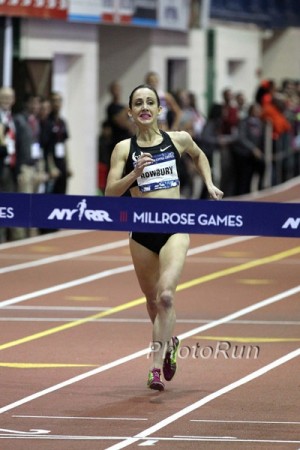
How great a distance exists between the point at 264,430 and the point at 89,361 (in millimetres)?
3237

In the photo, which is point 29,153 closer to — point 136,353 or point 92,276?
point 92,276

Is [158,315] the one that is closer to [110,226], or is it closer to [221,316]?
[110,226]

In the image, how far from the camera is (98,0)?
30547mm

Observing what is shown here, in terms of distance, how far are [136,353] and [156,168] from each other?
87.9 inches

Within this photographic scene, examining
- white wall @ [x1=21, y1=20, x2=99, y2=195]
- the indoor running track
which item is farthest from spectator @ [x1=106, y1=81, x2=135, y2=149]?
the indoor running track

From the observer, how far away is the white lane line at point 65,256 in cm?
1987

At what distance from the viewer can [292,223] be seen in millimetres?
10977

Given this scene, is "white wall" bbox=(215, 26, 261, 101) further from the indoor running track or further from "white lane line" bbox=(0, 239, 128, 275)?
the indoor running track

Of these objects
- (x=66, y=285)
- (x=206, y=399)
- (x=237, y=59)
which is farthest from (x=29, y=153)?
(x=237, y=59)

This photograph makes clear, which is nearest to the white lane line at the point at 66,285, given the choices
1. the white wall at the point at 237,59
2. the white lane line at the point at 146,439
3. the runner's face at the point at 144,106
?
the runner's face at the point at 144,106

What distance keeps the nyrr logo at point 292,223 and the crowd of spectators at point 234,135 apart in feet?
49.0

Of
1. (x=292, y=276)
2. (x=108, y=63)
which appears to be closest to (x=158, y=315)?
(x=292, y=276)

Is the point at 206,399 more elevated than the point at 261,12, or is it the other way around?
the point at 261,12

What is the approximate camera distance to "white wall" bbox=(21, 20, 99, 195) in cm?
3042
